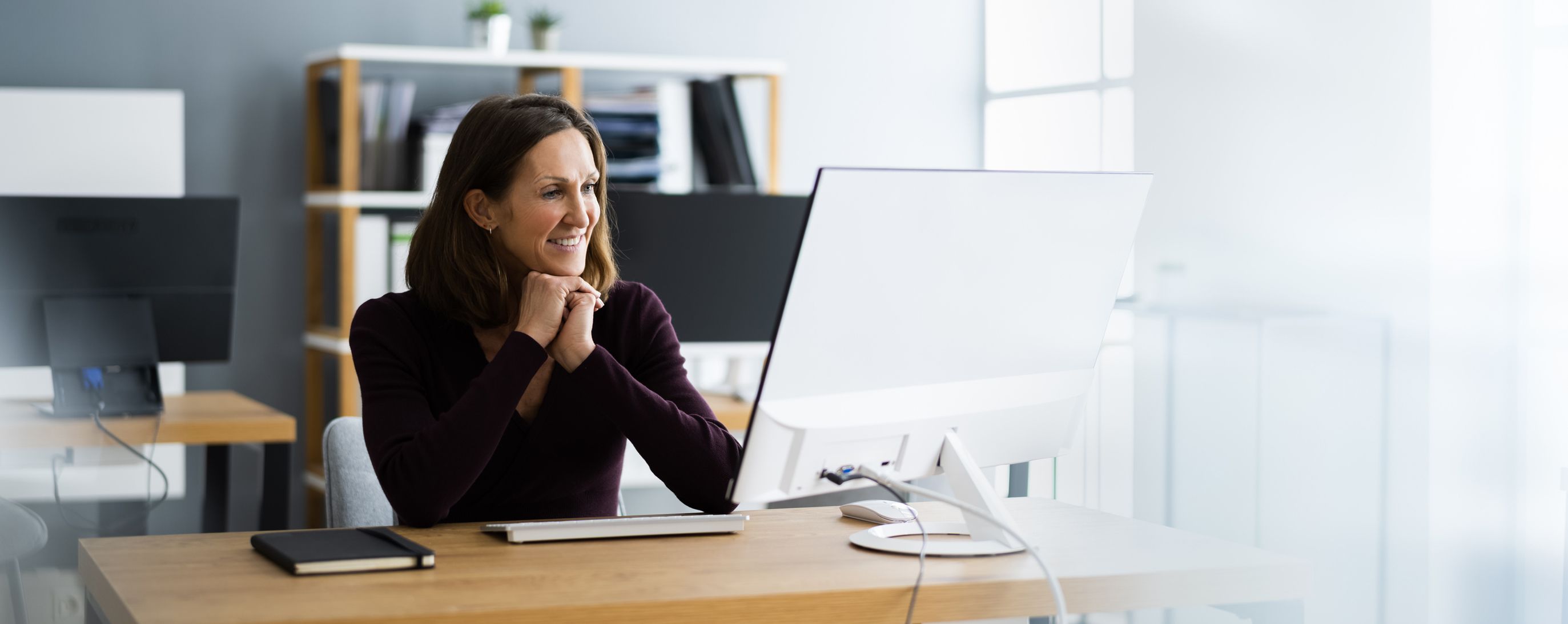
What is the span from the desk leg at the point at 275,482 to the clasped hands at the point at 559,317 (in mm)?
1188

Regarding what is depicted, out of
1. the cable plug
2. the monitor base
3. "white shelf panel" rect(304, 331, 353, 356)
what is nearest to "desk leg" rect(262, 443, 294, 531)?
"white shelf panel" rect(304, 331, 353, 356)

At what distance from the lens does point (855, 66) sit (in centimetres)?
406

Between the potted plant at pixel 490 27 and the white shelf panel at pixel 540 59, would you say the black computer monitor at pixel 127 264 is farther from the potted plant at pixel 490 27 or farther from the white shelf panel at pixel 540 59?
the potted plant at pixel 490 27

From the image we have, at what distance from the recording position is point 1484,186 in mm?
1460

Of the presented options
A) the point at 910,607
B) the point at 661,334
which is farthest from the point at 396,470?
the point at 910,607

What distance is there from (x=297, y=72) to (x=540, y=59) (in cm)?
62

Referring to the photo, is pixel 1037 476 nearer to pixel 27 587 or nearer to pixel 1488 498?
pixel 1488 498

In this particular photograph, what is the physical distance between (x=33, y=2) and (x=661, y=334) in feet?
7.58

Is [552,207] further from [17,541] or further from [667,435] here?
[17,541]

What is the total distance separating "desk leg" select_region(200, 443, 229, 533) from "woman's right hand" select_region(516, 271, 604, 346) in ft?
4.33

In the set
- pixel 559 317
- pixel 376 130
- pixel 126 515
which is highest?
pixel 376 130

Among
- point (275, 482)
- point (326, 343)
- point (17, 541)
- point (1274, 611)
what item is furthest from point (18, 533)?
point (1274, 611)

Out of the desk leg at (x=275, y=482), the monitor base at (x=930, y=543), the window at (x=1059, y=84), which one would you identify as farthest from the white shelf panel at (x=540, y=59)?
the monitor base at (x=930, y=543)

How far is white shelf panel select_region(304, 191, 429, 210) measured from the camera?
3.27 metres
